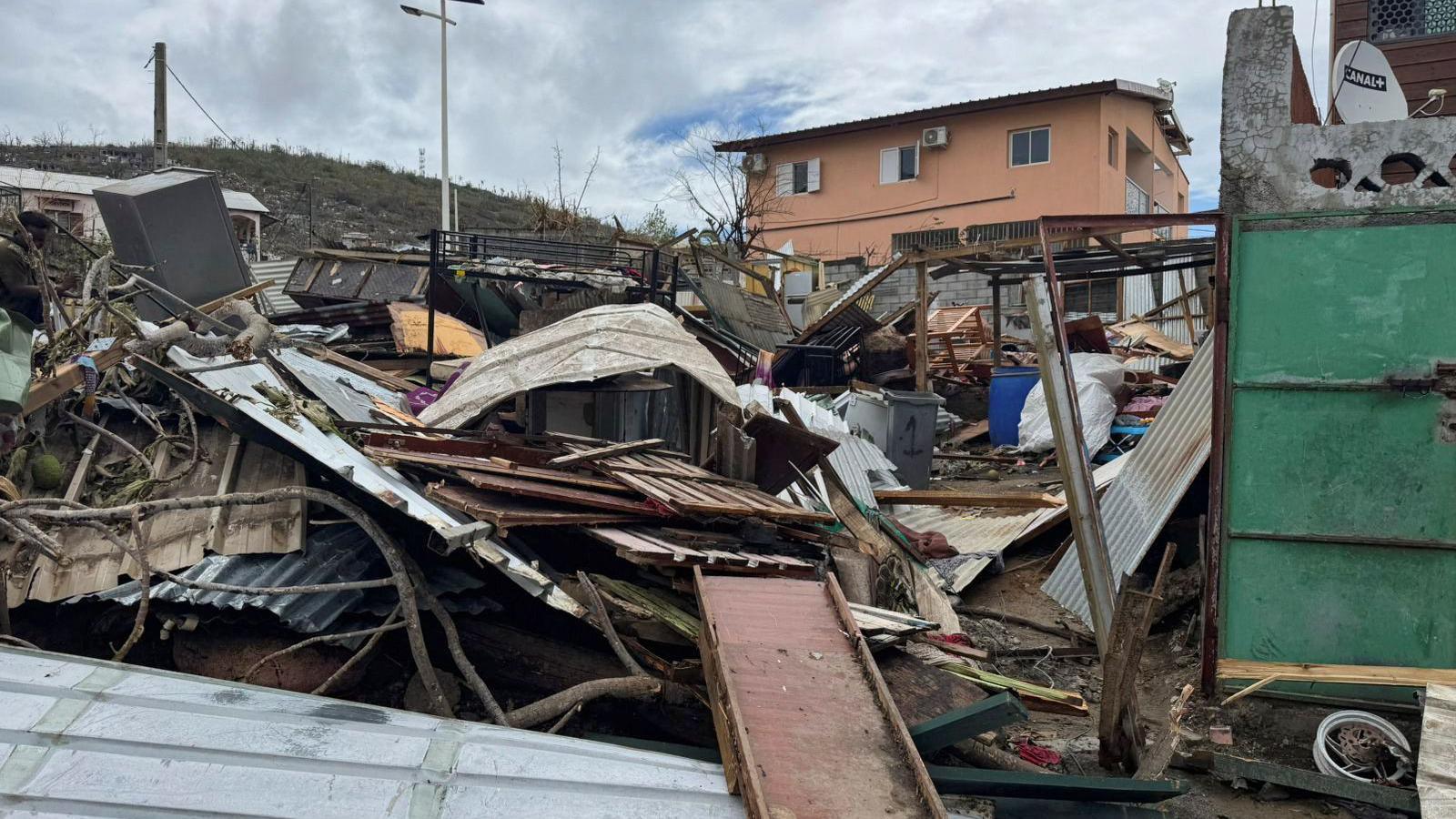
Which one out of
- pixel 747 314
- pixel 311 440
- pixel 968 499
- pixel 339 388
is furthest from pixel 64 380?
pixel 747 314

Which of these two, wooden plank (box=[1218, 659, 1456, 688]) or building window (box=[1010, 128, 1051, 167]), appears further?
building window (box=[1010, 128, 1051, 167])

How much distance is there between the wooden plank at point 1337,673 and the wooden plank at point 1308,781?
50 centimetres

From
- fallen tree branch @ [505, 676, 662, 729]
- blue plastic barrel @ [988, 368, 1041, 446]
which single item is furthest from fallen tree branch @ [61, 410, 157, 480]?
blue plastic barrel @ [988, 368, 1041, 446]

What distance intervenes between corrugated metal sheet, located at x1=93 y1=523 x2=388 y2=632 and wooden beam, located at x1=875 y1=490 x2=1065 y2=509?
512 cm

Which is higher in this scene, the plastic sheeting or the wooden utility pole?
the wooden utility pole

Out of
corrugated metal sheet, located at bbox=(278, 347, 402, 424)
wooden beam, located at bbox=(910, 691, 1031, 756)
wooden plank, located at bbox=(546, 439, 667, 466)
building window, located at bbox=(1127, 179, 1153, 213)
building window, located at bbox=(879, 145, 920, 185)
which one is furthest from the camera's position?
building window, located at bbox=(879, 145, 920, 185)

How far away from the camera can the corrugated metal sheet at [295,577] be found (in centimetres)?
389

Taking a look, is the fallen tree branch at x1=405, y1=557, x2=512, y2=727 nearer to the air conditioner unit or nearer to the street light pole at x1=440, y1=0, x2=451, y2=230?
the street light pole at x1=440, y1=0, x2=451, y2=230

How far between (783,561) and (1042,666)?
1.99 meters

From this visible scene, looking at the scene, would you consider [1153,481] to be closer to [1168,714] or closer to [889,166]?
[1168,714]

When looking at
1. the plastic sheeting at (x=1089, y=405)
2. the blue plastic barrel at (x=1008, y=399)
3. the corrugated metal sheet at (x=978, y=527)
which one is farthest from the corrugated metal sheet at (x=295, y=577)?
the blue plastic barrel at (x=1008, y=399)

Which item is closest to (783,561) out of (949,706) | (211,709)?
(949,706)

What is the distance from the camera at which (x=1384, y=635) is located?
447cm

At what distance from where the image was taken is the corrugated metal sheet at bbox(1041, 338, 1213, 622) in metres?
6.07
